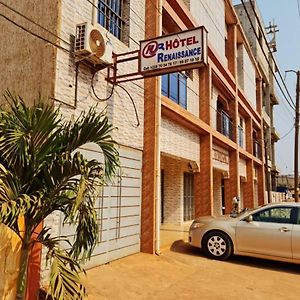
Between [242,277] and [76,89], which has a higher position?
[76,89]

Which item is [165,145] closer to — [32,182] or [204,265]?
[204,265]

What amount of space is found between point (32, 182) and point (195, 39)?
14.0ft

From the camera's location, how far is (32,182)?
367 centimetres

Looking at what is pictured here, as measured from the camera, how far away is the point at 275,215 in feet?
26.4

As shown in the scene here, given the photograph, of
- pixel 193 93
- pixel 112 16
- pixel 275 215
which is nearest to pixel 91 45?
pixel 112 16

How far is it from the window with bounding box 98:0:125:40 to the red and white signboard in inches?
49.9

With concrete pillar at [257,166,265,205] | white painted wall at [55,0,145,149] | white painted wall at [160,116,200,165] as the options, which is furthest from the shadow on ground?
concrete pillar at [257,166,265,205]

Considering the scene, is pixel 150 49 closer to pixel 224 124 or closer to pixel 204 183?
pixel 204 183

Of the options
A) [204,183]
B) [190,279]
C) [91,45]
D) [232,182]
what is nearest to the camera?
[91,45]

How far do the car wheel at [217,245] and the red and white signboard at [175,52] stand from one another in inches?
167

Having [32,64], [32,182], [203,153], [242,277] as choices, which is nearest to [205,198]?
[203,153]

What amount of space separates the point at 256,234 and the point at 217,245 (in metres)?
0.98

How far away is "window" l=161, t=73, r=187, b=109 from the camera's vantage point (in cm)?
1020

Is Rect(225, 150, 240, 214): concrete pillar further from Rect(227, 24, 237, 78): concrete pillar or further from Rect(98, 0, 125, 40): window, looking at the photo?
Rect(98, 0, 125, 40): window
